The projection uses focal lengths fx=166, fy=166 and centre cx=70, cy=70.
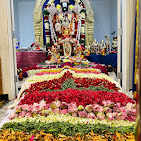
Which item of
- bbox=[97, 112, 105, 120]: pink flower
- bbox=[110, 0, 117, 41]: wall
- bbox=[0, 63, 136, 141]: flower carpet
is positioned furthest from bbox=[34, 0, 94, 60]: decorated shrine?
bbox=[97, 112, 105, 120]: pink flower

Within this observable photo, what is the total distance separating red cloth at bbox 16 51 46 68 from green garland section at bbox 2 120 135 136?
4119 mm

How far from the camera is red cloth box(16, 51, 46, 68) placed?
16.9ft

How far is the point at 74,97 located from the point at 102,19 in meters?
6.95

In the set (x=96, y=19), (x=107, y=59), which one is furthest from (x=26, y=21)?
(x=107, y=59)

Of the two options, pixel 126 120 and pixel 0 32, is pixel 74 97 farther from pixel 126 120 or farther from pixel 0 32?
pixel 0 32

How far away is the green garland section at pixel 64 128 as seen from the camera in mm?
1090

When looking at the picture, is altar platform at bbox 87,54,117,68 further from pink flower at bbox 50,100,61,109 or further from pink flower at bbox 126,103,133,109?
pink flower at bbox 50,100,61,109

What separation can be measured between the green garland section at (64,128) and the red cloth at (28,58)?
4119 mm

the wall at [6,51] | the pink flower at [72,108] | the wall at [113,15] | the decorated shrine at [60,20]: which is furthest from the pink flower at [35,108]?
the wall at [113,15]

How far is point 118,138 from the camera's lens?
982 millimetres

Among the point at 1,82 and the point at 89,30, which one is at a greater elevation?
the point at 89,30

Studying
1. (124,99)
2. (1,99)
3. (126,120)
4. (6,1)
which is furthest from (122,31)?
(1,99)

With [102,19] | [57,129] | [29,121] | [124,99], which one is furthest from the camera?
[102,19]

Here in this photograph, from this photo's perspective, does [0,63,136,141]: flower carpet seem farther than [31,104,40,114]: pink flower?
No
